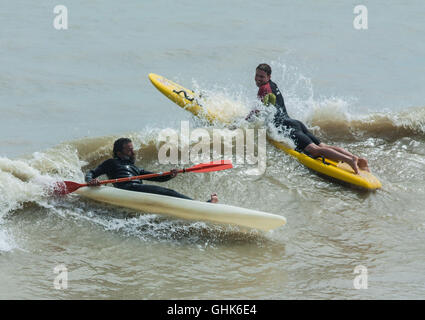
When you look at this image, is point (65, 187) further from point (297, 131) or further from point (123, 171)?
point (297, 131)

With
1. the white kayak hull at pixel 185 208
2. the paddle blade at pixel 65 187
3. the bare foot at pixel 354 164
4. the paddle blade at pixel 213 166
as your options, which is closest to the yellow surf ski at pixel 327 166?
the bare foot at pixel 354 164

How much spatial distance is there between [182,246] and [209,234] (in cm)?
37

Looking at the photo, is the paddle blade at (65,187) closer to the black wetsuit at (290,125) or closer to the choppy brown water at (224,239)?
the choppy brown water at (224,239)

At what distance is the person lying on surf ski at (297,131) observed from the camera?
7336 millimetres

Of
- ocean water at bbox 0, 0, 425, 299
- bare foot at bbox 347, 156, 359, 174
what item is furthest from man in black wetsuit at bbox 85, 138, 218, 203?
bare foot at bbox 347, 156, 359, 174

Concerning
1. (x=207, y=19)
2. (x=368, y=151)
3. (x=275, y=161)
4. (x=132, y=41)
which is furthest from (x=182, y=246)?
(x=207, y=19)

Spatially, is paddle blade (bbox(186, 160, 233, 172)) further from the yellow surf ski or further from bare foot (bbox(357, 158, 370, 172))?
bare foot (bbox(357, 158, 370, 172))

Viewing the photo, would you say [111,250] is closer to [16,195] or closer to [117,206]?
[117,206]

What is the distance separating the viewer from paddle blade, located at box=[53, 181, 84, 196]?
6391 millimetres

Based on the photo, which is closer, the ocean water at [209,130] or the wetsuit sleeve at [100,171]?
the ocean water at [209,130]

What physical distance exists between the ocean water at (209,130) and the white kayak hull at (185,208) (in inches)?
4.2
